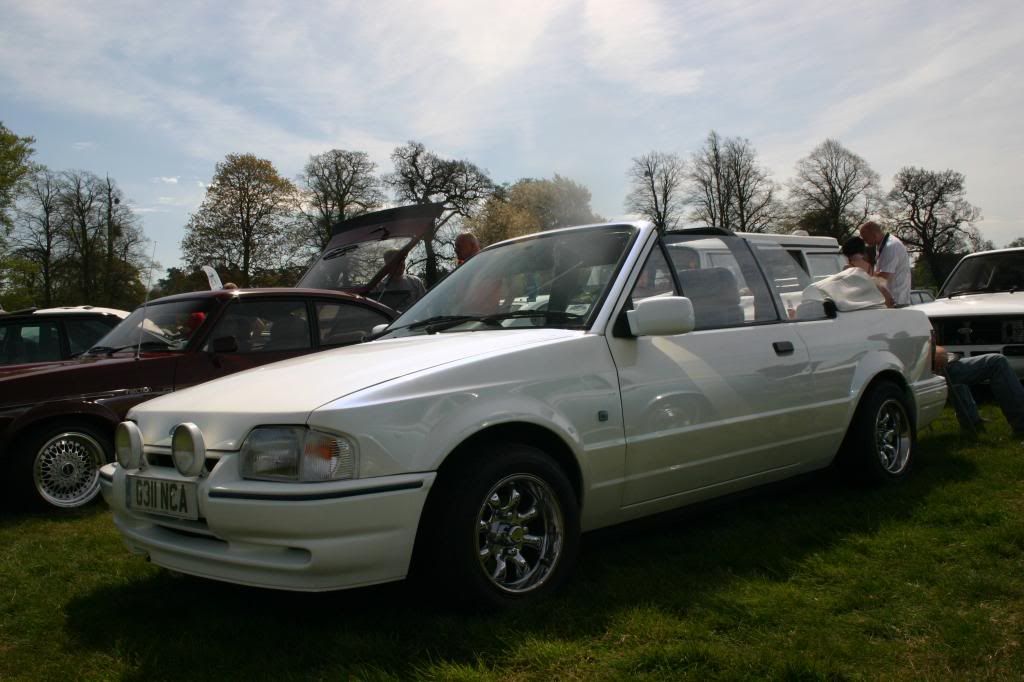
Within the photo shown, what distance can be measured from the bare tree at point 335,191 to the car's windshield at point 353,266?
31.7 metres

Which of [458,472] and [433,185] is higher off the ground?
[433,185]

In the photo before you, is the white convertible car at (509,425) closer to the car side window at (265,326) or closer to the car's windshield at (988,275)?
the car side window at (265,326)

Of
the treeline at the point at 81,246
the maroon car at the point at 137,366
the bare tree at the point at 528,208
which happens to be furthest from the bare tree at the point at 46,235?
the maroon car at the point at 137,366

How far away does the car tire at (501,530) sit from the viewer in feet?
9.73

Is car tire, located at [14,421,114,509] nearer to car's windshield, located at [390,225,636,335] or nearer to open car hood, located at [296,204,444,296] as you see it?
car's windshield, located at [390,225,636,335]

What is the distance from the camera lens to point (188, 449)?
3035 mm

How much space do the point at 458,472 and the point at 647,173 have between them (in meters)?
48.4

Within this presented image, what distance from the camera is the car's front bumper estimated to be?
2.78 m

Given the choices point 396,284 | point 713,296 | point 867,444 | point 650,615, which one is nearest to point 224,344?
point 396,284

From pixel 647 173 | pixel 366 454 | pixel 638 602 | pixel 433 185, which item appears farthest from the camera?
pixel 647 173

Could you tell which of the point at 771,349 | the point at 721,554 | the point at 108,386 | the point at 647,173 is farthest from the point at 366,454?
the point at 647,173

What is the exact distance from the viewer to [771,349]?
14.2ft

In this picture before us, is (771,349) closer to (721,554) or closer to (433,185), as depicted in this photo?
(721,554)

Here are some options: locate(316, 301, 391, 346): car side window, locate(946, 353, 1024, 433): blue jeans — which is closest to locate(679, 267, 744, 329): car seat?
locate(946, 353, 1024, 433): blue jeans
